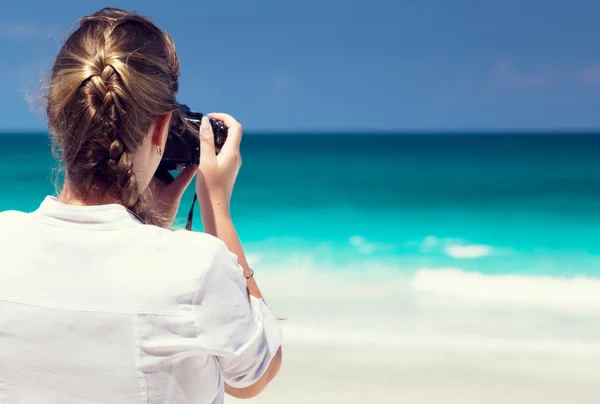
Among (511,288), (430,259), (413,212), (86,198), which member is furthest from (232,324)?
(413,212)

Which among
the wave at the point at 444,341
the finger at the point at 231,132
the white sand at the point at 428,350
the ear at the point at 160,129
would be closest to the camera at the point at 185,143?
the finger at the point at 231,132

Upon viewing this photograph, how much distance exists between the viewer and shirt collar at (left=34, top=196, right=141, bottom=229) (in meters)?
0.66

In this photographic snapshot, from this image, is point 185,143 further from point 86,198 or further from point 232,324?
point 232,324

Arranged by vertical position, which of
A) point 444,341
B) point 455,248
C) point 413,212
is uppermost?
point 413,212

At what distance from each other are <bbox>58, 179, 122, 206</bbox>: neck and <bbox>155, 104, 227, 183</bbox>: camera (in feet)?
0.61

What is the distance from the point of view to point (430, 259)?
7.16 meters

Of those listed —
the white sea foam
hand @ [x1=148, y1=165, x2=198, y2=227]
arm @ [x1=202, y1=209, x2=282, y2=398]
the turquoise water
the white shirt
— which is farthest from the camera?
the white sea foam

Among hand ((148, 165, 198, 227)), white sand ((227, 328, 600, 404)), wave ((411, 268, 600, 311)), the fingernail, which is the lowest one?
white sand ((227, 328, 600, 404))

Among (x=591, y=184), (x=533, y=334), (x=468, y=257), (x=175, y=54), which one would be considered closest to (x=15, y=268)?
(x=175, y=54)

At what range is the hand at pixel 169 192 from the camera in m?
0.85

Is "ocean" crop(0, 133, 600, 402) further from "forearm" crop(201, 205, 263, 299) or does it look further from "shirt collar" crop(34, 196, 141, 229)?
"shirt collar" crop(34, 196, 141, 229)

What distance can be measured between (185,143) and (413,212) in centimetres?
1117

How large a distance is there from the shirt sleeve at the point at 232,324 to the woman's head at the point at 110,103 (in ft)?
0.44

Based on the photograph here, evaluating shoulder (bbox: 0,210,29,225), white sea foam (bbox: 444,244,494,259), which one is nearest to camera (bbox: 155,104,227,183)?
shoulder (bbox: 0,210,29,225)
